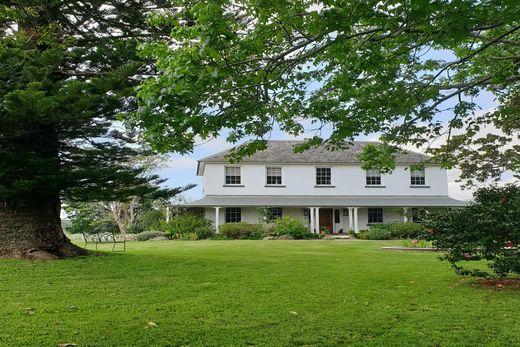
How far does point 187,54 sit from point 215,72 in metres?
0.35

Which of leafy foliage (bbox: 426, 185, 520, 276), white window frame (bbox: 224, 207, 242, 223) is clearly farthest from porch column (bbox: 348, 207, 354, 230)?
leafy foliage (bbox: 426, 185, 520, 276)

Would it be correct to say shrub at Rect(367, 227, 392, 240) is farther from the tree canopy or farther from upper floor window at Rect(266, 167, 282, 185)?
the tree canopy

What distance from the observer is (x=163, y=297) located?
8016mm

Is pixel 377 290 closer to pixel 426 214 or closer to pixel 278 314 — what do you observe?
pixel 426 214

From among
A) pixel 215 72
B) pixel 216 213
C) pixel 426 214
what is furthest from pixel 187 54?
pixel 216 213

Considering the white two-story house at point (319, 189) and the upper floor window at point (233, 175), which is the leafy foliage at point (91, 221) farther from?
the upper floor window at point (233, 175)

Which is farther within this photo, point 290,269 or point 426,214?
point 290,269

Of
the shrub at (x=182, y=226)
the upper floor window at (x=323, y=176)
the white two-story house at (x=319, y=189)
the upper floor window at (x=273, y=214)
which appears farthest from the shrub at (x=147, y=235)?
the upper floor window at (x=323, y=176)

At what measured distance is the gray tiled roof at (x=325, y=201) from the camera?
30.4m

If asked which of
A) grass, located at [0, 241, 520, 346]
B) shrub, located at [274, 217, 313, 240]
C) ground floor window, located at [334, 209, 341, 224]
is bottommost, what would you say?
grass, located at [0, 241, 520, 346]

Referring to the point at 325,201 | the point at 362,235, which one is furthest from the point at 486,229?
the point at 325,201

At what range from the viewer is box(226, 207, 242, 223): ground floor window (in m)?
31.5

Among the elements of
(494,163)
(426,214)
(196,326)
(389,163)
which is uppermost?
(494,163)

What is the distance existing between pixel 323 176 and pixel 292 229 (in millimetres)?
6584
